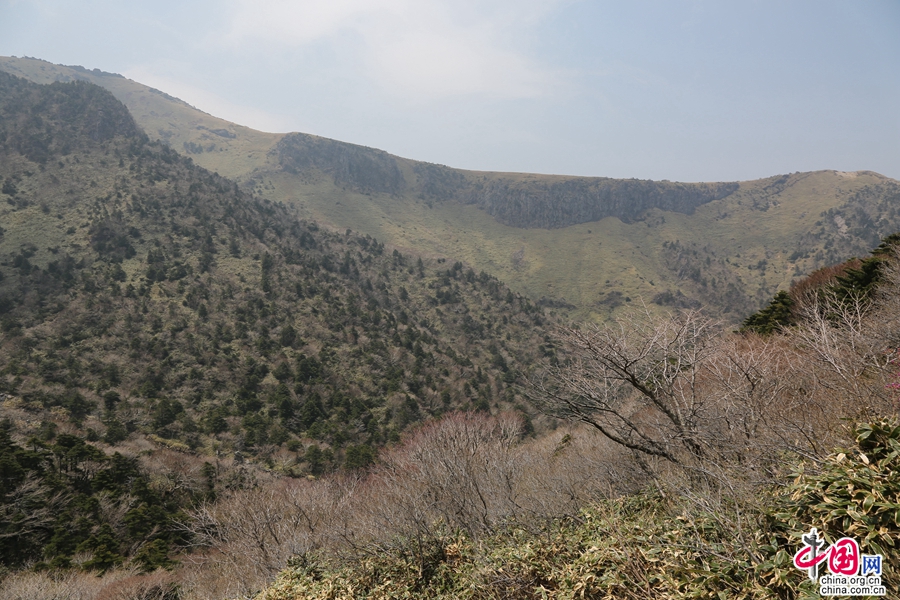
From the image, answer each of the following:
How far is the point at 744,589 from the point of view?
4324mm

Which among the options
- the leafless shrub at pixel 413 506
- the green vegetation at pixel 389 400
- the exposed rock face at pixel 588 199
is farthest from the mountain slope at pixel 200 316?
the exposed rock face at pixel 588 199

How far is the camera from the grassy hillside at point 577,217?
4692 inches

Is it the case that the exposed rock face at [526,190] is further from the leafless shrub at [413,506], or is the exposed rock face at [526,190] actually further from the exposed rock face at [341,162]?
the leafless shrub at [413,506]

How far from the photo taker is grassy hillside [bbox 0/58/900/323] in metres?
119

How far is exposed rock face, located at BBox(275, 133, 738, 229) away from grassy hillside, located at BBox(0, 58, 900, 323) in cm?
53

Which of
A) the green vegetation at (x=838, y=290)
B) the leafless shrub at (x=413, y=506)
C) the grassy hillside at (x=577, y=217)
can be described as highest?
the grassy hillside at (x=577, y=217)

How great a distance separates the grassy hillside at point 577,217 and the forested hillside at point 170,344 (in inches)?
1884

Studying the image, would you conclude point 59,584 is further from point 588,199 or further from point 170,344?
point 588,199

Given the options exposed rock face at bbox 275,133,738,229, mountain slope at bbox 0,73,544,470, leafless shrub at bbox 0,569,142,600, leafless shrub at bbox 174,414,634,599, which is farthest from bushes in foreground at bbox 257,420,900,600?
exposed rock face at bbox 275,133,738,229

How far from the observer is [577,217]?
174 metres

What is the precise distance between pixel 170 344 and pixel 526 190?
161348 mm

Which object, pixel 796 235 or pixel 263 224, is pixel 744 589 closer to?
pixel 263 224

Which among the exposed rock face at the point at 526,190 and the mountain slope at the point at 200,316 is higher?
the exposed rock face at the point at 526,190

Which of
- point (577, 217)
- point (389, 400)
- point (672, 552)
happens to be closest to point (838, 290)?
point (672, 552)
